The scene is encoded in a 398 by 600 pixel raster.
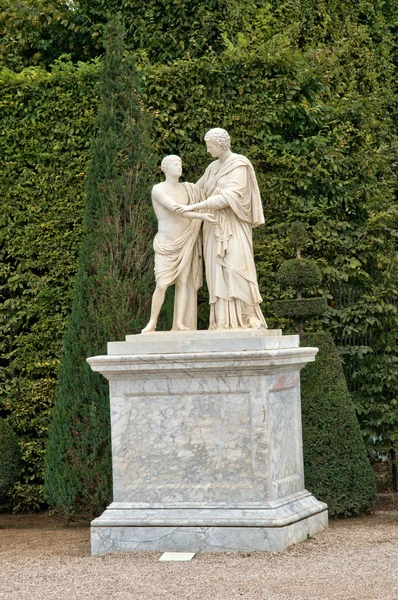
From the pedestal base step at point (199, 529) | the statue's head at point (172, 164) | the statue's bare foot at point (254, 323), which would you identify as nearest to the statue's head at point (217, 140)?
the statue's head at point (172, 164)

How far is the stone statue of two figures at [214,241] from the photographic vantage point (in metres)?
7.82

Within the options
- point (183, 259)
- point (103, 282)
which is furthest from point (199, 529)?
point (103, 282)

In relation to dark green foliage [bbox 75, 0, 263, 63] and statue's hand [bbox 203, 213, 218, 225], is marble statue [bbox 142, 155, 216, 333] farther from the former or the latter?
dark green foliage [bbox 75, 0, 263, 63]

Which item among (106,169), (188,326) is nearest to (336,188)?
(106,169)

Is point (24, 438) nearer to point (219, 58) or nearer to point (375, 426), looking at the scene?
point (375, 426)

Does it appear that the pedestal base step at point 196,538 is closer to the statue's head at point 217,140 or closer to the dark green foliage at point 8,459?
the dark green foliage at point 8,459

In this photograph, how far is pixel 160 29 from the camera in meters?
11.4

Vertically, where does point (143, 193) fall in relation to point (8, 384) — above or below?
above

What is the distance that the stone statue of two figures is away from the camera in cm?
782

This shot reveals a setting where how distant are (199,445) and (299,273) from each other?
2227mm

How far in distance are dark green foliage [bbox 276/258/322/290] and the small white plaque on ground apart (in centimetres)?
284

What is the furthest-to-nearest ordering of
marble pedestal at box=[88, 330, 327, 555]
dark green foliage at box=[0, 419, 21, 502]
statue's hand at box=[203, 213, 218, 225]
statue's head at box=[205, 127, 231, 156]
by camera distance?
1. dark green foliage at box=[0, 419, 21, 502]
2. statue's head at box=[205, 127, 231, 156]
3. statue's hand at box=[203, 213, 218, 225]
4. marble pedestal at box=[88, 330, 327, 555]

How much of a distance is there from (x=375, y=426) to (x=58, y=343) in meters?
3.18

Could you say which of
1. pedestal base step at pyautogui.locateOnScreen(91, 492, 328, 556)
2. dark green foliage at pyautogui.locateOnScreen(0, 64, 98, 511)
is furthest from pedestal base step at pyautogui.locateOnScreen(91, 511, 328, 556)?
dark green foliage at pyautogui.locateOnScreen(0, 64, 98, 511)
